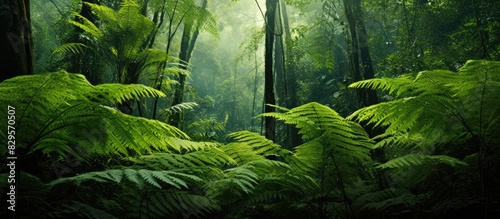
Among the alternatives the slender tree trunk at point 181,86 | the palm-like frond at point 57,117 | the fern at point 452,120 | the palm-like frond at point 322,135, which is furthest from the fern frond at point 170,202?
the slender tree trunk at point 181,86

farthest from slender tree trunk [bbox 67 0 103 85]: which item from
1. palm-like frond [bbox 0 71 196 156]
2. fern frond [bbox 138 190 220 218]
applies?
fern frond [bbox 138 190 220 218]

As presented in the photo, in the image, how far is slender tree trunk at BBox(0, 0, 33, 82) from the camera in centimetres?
192

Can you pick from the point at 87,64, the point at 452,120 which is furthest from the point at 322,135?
the point at 87,64

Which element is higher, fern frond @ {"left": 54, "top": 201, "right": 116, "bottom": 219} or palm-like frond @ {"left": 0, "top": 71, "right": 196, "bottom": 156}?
palm-like frond @ {"left": 0, "top": 71, "right": 196, "bottom": 156}

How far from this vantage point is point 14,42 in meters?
1.97

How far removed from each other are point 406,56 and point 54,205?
5.52 m

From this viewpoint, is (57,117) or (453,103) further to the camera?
(453,103)

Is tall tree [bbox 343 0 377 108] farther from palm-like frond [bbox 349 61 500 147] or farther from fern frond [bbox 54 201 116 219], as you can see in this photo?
fern frond [bbox 54 201 116 219]

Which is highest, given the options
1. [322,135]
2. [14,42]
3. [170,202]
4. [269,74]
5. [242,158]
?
[14,42]

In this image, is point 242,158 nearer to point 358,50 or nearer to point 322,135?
point 322,135

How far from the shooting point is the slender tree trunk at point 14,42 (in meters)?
1.92

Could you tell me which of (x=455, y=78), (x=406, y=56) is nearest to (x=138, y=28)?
(x=455, y=78)

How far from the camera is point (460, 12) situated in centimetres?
650

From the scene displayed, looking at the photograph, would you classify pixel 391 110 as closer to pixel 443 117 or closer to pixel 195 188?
pixel 443 117
